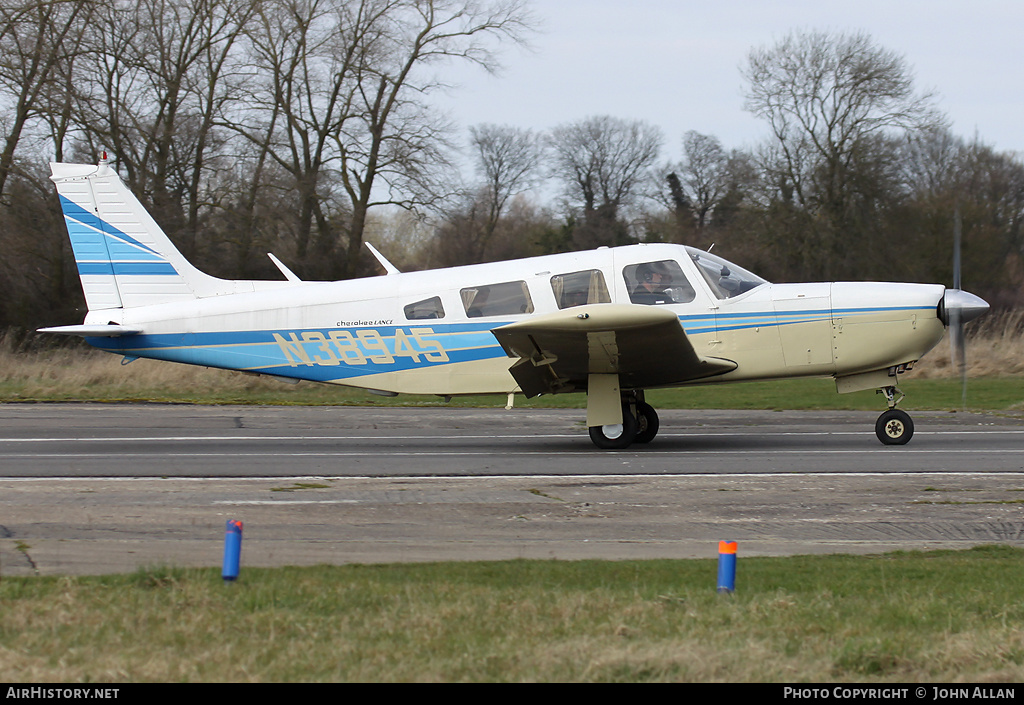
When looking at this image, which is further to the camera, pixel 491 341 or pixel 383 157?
pixel 383 157

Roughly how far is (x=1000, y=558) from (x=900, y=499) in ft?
7.50

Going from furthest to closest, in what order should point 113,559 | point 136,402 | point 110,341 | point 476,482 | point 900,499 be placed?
point 136,402
point 110,341
point 476,482
point 900,499
point 113,559

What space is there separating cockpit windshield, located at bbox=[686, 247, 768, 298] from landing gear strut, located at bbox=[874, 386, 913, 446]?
232cm

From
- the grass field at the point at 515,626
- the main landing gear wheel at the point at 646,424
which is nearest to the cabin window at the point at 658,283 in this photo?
the main landing gear wheel at the point at 646,424

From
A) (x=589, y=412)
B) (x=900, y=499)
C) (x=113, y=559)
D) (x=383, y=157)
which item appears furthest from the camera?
(x=383, y=157)

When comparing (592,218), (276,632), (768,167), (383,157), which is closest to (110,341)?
(276,632)

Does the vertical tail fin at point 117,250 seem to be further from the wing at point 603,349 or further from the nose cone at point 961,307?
the nose cone at point 961,307

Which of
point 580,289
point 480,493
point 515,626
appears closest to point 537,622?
point 515,626

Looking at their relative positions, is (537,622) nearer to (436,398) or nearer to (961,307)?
(961,307)

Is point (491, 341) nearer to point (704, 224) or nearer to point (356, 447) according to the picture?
point (356, 447)

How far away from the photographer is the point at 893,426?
12.7m

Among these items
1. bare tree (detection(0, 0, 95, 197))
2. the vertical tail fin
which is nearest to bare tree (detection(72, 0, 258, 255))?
bare tree (detection(0, 0, 95, 197))

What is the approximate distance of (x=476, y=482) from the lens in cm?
991

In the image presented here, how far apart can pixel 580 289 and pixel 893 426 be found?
4.53m
